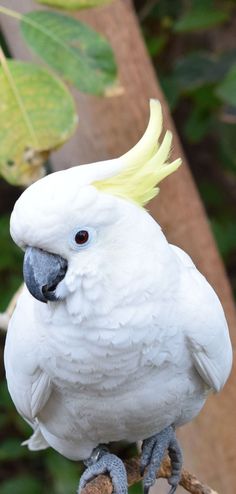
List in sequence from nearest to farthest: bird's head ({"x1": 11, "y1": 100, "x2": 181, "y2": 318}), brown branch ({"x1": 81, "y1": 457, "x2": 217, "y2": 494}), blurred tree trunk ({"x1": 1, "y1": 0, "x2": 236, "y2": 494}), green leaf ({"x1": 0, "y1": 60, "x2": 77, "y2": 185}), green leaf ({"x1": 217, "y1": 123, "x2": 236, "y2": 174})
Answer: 1. bird's head ({"x1": 11, "y1": 100, "x2": 181, "y2": 318})
2. brown branch ({"x1": 81, "y1": 457, "x2": 217, "y2": 494})
3. green leaf ({"x1": 0, "y1": 60, "x2": 77, "y2": 185})
4. blurred tree trunk ({"x1": 1, "y1": 0, "x2": 236, "y2": 494})
5. green leaf ({"x1": 217, "y1": 123, "x2": 236, "y2": 174})

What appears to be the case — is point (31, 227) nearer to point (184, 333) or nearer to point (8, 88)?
point (184, 333)

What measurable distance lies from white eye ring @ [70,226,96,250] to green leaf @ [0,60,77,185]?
440 mm

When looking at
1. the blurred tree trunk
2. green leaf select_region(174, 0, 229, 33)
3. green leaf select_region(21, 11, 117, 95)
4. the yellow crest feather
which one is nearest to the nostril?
the yellow crest feather

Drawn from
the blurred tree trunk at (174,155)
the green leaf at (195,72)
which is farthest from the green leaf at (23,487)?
the green leaf at (195,72)

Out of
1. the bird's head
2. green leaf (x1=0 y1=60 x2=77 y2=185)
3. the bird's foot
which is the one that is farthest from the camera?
green leaf (x1=0 y1=60 x2=77 y2=185)

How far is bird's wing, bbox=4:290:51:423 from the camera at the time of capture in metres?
1.49

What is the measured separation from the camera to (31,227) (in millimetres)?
1288

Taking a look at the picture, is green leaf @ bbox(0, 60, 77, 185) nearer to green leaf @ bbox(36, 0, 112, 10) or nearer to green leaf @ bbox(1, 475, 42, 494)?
green leaf @ bbox(36, 0, 112, 10)

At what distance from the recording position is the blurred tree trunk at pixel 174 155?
7.20ft

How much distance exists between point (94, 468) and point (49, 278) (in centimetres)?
46

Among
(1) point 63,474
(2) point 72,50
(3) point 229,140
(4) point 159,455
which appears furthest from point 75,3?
(1) point 63,474

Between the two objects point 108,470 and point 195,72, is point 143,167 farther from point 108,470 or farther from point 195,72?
point 195,72

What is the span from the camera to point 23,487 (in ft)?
9.24

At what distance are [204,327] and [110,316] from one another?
0.18 m
